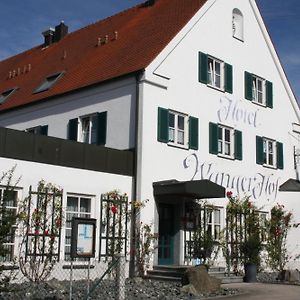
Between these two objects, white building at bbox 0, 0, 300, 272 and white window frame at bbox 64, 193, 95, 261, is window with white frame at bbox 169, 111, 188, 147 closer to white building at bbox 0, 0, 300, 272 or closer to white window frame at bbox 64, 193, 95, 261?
white building at bbox 0, 0, 300, 272

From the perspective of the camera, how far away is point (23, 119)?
23.3m

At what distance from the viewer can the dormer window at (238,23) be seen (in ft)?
79.3

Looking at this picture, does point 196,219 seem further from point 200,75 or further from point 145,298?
point 145,298

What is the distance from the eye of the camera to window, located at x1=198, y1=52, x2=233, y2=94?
21.5 metres

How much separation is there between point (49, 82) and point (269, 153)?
9.83 metres

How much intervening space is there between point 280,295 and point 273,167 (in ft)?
33.9

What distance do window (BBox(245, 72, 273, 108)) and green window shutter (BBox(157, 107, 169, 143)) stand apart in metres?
5.67

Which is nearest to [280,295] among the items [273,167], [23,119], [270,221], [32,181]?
[32,181]

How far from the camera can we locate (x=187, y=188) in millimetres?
17766

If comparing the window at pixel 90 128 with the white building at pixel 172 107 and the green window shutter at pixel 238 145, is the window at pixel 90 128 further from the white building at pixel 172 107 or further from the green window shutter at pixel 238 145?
the green window shutter at pixel 238 145

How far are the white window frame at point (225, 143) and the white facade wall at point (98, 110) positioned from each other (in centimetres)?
442

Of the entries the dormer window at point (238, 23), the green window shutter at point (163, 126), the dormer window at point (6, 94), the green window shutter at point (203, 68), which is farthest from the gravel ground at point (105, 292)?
the dormer window at point (6, 94)

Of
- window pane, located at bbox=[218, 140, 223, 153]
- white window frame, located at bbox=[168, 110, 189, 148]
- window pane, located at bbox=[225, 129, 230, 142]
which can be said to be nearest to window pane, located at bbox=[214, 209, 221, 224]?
window pane, located at bbox=[218, 140, 223, 153]

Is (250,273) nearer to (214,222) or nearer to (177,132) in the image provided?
(214,222)
